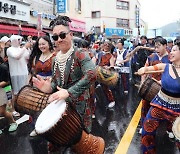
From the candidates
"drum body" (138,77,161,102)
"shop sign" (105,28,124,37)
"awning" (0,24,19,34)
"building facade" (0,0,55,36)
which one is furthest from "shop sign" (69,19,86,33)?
"drum body" (138,77,161,102)

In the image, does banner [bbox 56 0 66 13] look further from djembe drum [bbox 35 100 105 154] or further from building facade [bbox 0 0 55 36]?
djembe drum [bbox 35 100 105 154]

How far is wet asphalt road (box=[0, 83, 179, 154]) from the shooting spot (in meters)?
4.96

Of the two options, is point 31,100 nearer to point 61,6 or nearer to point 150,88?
point 150,88

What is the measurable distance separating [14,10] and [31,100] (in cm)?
1332

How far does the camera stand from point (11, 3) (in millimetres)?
16375

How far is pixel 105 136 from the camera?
5.64 m

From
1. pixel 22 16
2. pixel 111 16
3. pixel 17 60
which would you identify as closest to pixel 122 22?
pixel 111 16

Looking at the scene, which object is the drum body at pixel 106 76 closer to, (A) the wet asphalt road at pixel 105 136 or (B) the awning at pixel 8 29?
(A) the wet asphalt road at pixel 105 136

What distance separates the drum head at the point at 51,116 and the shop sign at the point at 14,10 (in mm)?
13007

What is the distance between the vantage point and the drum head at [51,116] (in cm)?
295

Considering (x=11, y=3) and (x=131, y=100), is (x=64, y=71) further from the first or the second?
(x=11, y=3)

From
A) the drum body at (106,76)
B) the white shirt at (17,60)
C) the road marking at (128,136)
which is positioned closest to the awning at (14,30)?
the white shirt at (17,60)

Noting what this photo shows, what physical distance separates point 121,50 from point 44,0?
1190 cm

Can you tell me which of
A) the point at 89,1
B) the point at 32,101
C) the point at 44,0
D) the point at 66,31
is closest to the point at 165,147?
the point at 32,101
